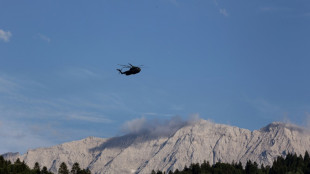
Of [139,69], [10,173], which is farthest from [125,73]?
[10,173]

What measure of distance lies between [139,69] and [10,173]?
279ft

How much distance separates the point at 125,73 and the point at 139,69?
17.9ft

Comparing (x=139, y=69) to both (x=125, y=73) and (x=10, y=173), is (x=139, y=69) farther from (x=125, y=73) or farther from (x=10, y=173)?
(x=10, y=173)

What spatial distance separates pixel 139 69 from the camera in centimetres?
13462

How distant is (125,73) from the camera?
139 meters

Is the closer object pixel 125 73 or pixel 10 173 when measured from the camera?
pixel 125 73

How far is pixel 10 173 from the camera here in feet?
655

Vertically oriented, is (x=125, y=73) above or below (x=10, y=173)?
above

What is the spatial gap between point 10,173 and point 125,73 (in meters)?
79.8

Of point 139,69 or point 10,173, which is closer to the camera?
point 139,69
